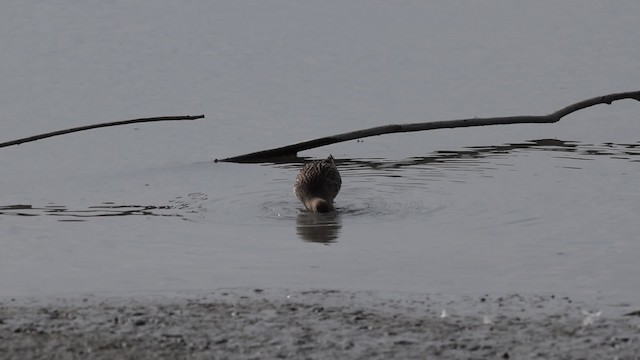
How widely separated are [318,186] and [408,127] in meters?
3.07

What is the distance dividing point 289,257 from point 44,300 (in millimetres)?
2013

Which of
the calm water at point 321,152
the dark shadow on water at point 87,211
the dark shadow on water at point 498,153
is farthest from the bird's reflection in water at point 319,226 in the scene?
the dark shadow on water at point 498,153

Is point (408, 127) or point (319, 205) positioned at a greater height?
point (408, 127)

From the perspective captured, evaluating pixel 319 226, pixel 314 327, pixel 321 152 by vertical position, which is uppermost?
pixel 321 152

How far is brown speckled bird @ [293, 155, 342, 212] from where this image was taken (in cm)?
1082

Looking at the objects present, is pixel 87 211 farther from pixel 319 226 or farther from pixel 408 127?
pixel 408 127

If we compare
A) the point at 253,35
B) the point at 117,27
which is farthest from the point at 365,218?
the point at 117,27

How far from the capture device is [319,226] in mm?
10484

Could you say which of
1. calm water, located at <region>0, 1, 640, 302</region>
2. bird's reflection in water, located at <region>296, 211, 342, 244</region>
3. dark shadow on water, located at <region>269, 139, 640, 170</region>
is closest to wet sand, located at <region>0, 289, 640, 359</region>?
calm water, located at <region>0, 1, 640, 302</region>

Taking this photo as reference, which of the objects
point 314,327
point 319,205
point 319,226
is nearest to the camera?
point 314,327

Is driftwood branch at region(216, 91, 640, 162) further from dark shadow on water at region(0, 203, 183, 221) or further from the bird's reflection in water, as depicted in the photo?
the bird's reflection in water

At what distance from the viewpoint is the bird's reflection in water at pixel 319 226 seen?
10075mm

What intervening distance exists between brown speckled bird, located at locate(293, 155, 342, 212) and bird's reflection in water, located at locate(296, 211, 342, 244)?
0.06 metres

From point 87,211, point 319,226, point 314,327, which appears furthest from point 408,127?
point 314,327
